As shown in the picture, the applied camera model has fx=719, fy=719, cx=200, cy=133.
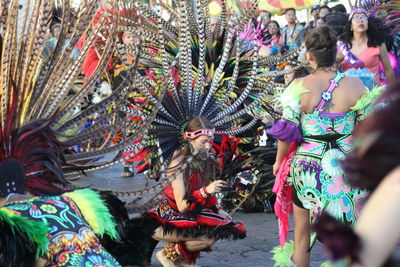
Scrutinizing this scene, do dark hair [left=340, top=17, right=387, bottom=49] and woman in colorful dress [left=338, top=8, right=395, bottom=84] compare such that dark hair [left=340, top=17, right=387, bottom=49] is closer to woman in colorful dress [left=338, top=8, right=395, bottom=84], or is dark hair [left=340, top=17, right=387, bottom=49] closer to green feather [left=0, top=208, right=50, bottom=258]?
woman in colorful dress [left=338, top=8, right=395, bottom=84]

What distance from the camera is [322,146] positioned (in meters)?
4.01

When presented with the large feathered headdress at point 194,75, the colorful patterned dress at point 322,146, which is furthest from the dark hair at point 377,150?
the large feathered headdress at point 194,75

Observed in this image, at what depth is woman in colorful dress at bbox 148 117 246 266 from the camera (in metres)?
4.65

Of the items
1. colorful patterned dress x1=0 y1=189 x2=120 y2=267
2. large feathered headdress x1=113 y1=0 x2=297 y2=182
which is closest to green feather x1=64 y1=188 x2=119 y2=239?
colorful patterned dress x1=0 y1=189 x2=120 y2=267

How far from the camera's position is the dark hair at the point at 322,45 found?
4070 mm

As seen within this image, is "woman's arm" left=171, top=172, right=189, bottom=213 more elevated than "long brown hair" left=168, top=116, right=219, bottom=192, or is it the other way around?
"long brown hair" left=168, top=116, right=219, bottom=192

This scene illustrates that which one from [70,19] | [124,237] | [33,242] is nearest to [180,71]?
[70,19]

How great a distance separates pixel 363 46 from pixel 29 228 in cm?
495

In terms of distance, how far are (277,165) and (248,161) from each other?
198 cm

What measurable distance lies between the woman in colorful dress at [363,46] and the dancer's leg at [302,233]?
2644mm

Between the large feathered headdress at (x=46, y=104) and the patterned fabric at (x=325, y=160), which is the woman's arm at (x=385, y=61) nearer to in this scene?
the patterned fabric at (x=325, y=160)

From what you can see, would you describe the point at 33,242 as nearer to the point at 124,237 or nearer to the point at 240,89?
the point at 124,237

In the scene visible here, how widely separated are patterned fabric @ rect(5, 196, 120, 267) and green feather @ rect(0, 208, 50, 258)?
17mm

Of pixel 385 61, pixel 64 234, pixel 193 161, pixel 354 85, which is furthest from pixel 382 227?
pixel 385 61
